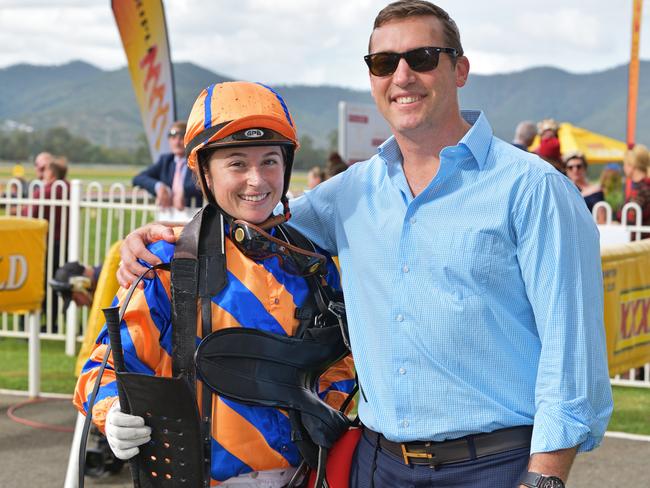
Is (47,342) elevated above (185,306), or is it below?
below

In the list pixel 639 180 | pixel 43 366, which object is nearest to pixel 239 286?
pixel 43 366

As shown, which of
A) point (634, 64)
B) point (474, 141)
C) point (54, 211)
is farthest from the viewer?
point (634, 64)

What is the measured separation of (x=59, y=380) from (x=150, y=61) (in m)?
10.5

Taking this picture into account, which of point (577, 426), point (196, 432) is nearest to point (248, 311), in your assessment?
point (196, 432)

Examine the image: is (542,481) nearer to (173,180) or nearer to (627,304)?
(627,304)

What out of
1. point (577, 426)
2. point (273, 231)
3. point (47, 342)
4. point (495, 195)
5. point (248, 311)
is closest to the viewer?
point (577, 426)

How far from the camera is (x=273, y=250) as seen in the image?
8.93 ft

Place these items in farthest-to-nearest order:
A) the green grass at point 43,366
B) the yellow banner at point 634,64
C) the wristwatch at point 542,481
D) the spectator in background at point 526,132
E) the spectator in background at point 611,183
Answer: the spectator in background at point 611,183, the yellow banner at point 634,64, the spectator in background at point 526,132, the green grass at point 43,366, the wristwatch at point 542,481

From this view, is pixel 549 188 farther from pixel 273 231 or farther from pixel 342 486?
pixel 342 486

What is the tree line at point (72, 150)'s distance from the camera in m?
129

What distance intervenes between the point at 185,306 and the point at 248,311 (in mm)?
173

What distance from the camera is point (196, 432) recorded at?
2.51 meters

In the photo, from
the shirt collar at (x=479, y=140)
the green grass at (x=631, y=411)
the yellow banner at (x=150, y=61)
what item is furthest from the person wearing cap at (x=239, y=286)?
the yellow banner at (x=150, y=61)

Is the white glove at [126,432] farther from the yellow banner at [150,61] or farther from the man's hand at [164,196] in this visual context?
the yellow banner at [150,61]
